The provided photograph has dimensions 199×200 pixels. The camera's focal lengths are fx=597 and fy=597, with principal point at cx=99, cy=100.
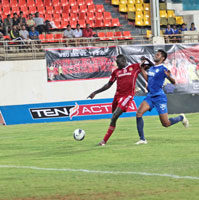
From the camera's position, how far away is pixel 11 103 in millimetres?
27312

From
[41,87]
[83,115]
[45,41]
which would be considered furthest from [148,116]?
[45,41]

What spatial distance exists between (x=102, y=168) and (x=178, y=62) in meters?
18.2

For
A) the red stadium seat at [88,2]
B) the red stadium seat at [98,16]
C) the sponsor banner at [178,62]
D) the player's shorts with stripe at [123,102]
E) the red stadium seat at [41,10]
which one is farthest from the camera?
the red stadium seat at [88,2]

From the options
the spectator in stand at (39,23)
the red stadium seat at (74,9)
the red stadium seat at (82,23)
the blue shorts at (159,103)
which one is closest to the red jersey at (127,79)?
the blue shorts at (159,103)

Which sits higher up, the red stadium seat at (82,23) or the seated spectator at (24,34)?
the seated spectator at (24,34)

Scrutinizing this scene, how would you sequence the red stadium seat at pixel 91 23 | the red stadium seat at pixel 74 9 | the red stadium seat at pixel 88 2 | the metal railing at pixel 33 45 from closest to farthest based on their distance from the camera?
1. the metal railing at pixel 33 45
2. the red stadium seat at pixel 91 23
3. the red stadium seat at pixel 74 9
4. the red stadium seat at pixel 88 2

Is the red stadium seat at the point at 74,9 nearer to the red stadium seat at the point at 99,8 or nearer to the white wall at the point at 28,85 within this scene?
the red stadium seat at the point at 99,8

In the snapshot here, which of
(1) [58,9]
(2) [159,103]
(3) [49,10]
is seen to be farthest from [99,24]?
(2) [159,103]

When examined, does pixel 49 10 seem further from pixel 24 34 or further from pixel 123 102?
pixel 123 102

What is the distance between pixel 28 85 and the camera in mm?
27484

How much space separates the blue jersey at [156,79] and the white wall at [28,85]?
45.1 ft

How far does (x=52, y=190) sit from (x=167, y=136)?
837 centimetres

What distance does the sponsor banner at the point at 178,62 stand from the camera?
91.1ft

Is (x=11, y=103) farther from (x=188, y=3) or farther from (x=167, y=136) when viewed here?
(x=188, y=3)
